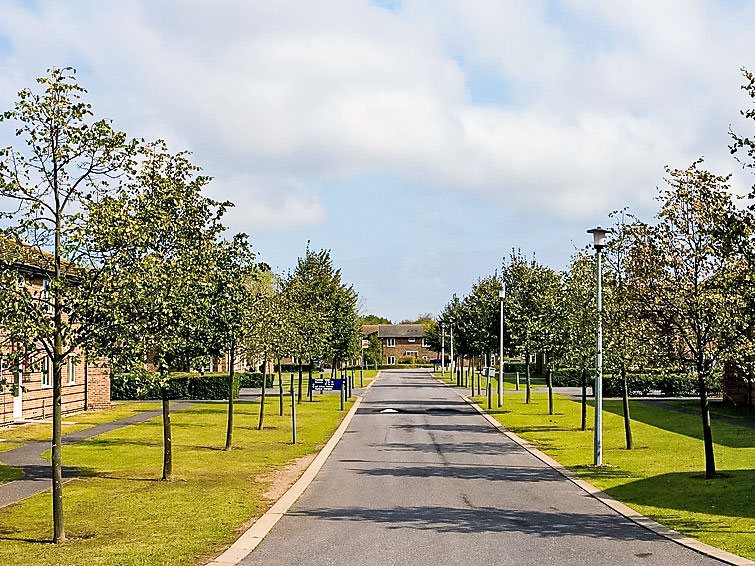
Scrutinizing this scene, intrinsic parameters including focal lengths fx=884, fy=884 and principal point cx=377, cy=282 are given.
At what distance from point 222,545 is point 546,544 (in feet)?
13.5

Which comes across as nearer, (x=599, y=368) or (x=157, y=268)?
(x=157, y=268)

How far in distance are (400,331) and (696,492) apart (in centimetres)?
13054

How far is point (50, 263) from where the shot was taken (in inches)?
454

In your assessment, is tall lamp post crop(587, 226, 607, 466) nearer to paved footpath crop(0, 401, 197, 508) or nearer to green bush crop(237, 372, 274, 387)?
paved footpath crop(0, 401, 197, 508)

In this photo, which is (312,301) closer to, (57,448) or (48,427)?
(48,427)

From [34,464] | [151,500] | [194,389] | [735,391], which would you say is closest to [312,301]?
[194,389]

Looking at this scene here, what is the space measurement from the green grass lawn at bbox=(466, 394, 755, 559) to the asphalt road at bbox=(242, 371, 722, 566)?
79 cm

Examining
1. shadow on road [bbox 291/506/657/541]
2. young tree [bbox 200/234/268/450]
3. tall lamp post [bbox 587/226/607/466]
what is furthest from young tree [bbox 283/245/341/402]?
shadow on road [bbox 291/506/657/541]

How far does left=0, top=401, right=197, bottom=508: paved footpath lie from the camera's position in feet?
52.3

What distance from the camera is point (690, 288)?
17.1 m

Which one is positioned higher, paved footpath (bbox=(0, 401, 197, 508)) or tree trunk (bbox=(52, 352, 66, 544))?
tree trunk (bbox=(52, 352, 66, 544))

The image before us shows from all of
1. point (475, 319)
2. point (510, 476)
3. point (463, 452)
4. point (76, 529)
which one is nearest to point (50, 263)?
point (76, 529)

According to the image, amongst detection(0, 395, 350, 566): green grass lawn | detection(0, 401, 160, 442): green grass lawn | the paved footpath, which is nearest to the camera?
detection(0, 395, 350, 566): green grass lawn

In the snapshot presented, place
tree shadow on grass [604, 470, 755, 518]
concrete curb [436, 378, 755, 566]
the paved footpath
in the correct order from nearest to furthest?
1. concrete curb [436, 378, 755, 566]
2. tree shadow on grass [604, 470, 755, 518]
3. the paved footpath
